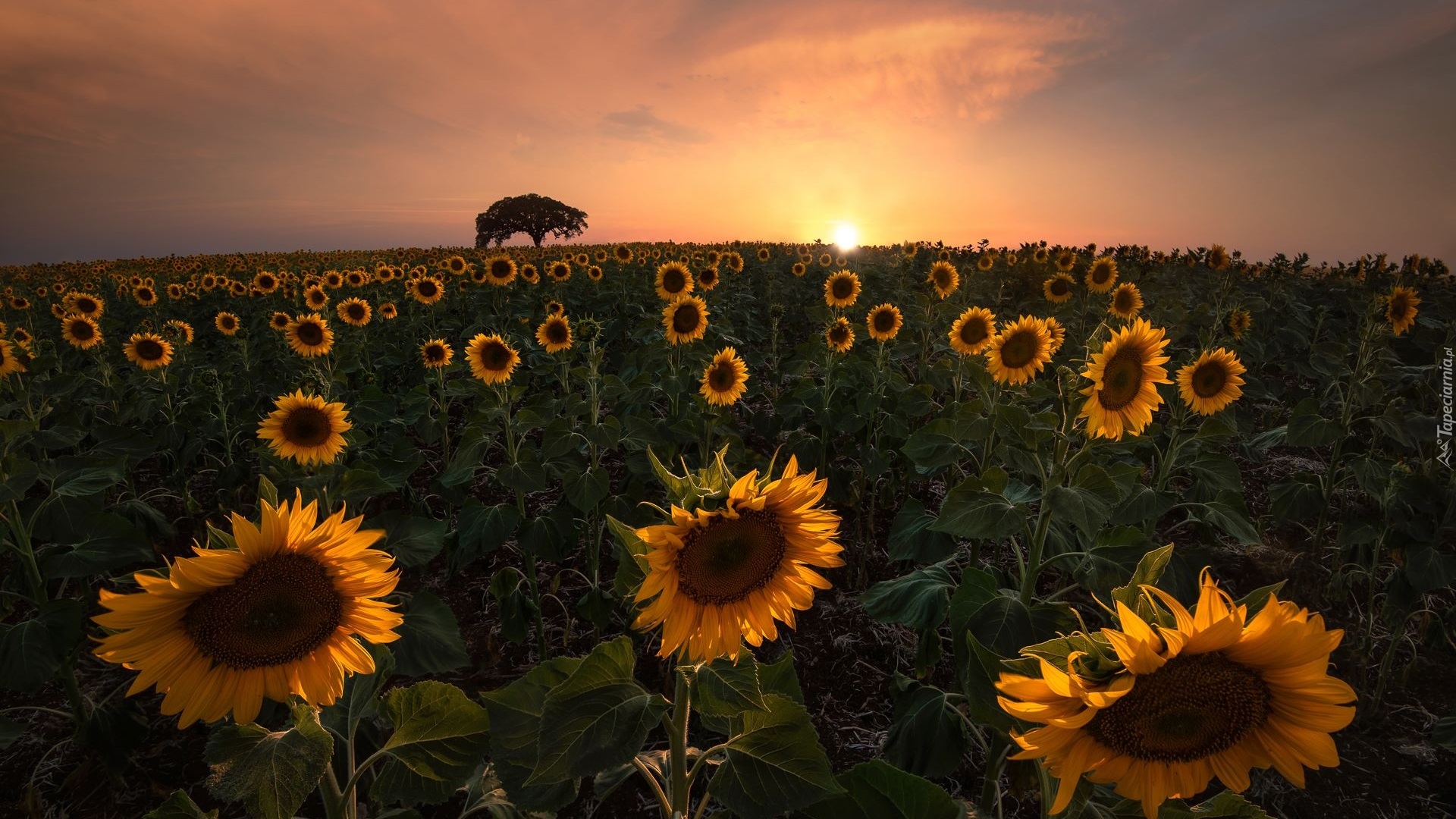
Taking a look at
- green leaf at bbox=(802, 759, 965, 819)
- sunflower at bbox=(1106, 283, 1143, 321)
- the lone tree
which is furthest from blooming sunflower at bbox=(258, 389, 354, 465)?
the lone tree

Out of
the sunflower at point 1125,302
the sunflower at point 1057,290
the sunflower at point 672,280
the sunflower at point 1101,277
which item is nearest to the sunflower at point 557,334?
the sunflower at point 672,280

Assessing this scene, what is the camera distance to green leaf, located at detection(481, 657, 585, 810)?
161cm

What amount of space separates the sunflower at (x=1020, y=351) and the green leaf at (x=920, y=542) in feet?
5.22

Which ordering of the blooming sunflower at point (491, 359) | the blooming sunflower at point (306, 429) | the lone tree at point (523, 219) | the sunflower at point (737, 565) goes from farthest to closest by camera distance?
the lone tree at point (523, 219), the blooming sunflower at point (491, 359), the blooming sunflower at point (306, 429), the sunflower at point (737, 565)

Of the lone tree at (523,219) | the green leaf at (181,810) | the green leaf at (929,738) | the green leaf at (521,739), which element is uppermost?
the lone tree at (523,219)

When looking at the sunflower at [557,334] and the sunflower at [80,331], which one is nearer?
the sunflower at [557,334]

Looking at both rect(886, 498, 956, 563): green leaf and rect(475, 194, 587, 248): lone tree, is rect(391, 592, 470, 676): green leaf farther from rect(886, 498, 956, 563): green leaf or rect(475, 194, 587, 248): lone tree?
rect(475, 194, 587, 248): lone tree

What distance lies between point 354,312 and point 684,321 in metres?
5.65

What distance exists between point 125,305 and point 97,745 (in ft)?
57.1

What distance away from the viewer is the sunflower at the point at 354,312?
30.0ft

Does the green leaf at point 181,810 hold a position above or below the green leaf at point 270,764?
below

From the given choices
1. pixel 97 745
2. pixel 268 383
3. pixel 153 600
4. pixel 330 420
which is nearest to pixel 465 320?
pixel 268 383

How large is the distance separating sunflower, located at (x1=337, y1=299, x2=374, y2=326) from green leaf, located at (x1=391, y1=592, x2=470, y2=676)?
7.96 metres

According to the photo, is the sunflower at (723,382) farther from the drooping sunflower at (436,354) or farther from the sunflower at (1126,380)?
the drooping sunflower at (436,354)
